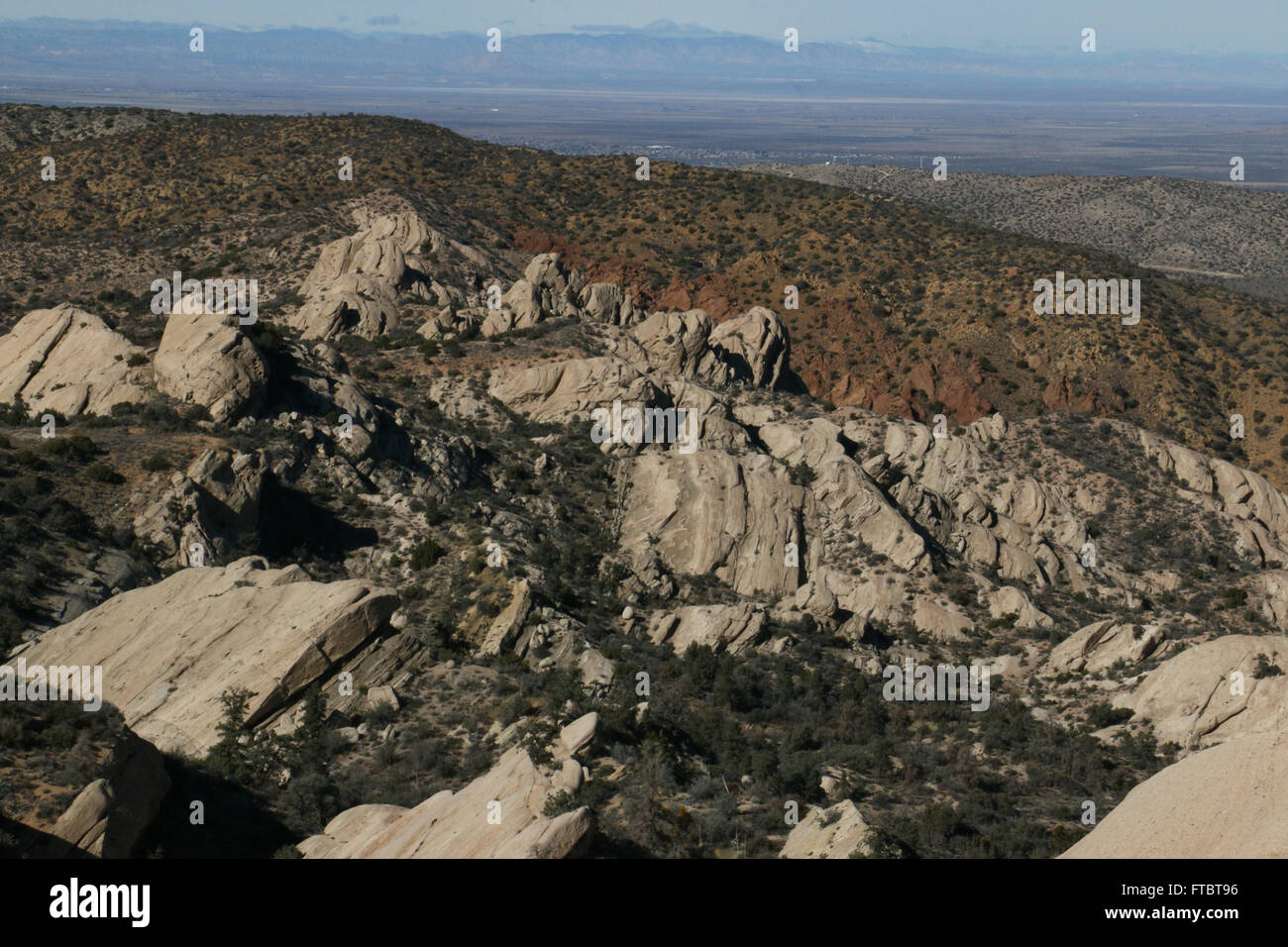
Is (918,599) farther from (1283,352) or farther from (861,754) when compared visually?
(1283,352)

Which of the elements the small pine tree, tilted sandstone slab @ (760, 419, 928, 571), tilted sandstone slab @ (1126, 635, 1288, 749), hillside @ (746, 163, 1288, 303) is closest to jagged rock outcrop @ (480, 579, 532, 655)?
the small pine tree

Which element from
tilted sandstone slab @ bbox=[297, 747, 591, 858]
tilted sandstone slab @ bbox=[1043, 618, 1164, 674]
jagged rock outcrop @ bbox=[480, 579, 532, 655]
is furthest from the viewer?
tilted sandstone slab @ bbox=[1043, 618, 1164, 674]

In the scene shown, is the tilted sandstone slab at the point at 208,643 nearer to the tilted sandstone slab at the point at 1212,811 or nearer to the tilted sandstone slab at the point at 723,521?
the tilted sandstone slab at the point at 723,521

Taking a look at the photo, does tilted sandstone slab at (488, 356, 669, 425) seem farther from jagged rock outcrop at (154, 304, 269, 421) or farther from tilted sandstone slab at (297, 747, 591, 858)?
tilted sandstone slab at (297, 747, 591, 858)

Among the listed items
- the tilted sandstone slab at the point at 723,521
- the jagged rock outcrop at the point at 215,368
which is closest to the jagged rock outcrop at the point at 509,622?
the tilted sandstone slab at the point at 723,521

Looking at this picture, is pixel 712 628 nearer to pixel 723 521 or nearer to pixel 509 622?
pixel 723 521

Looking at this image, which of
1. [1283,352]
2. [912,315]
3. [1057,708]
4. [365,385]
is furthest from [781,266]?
[1057,708]
